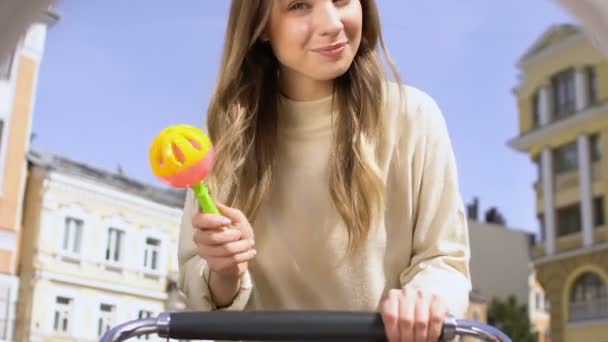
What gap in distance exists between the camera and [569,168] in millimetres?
8352

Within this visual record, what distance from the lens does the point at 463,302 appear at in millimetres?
467

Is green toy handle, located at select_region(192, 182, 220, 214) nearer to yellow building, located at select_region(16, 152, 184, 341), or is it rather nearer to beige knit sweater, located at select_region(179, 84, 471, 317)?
beige knit sweater, located at select_region(179, 84, 471, 317)

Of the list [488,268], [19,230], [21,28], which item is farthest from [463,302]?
[488,268]

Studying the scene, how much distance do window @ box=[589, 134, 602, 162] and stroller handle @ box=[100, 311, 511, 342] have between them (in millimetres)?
8017

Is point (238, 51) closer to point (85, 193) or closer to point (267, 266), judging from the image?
point (267, 266)

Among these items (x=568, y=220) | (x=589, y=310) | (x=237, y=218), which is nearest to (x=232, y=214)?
(x=237, y=218)

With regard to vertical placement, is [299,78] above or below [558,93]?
below

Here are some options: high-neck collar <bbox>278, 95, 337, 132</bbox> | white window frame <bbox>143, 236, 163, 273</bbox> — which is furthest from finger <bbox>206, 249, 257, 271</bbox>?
white window frame <bbox>143, 236, 163, 273</bbox>

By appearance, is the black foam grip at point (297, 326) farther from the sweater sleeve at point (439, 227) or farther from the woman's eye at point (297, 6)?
the woman's eye at point (297, 6)

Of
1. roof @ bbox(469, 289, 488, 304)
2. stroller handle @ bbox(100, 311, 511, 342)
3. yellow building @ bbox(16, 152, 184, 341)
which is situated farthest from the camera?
roof @ bbox(469, 289, 488, 304)

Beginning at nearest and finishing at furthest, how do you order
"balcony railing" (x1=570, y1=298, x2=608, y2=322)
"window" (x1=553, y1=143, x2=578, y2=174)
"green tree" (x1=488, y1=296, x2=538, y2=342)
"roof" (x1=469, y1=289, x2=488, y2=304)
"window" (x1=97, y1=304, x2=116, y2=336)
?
1. "window" (x1=97, y1=304, x2=116, y2=336)
2. "balcony railing" (x1=570, y1=298, x2=608, y2=322)
3. "window" (x1=553, y1=143, x2=578, y2=174)
4. "green tree" (x1=488, y1=296, x2=538, y2=342)
5. "roof" (x1=469, y1=289, x2=488, y2=304)

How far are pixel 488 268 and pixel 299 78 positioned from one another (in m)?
11.4

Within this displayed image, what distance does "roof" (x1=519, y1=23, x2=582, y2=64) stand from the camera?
8.38m

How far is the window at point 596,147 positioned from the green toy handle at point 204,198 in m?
8.02
